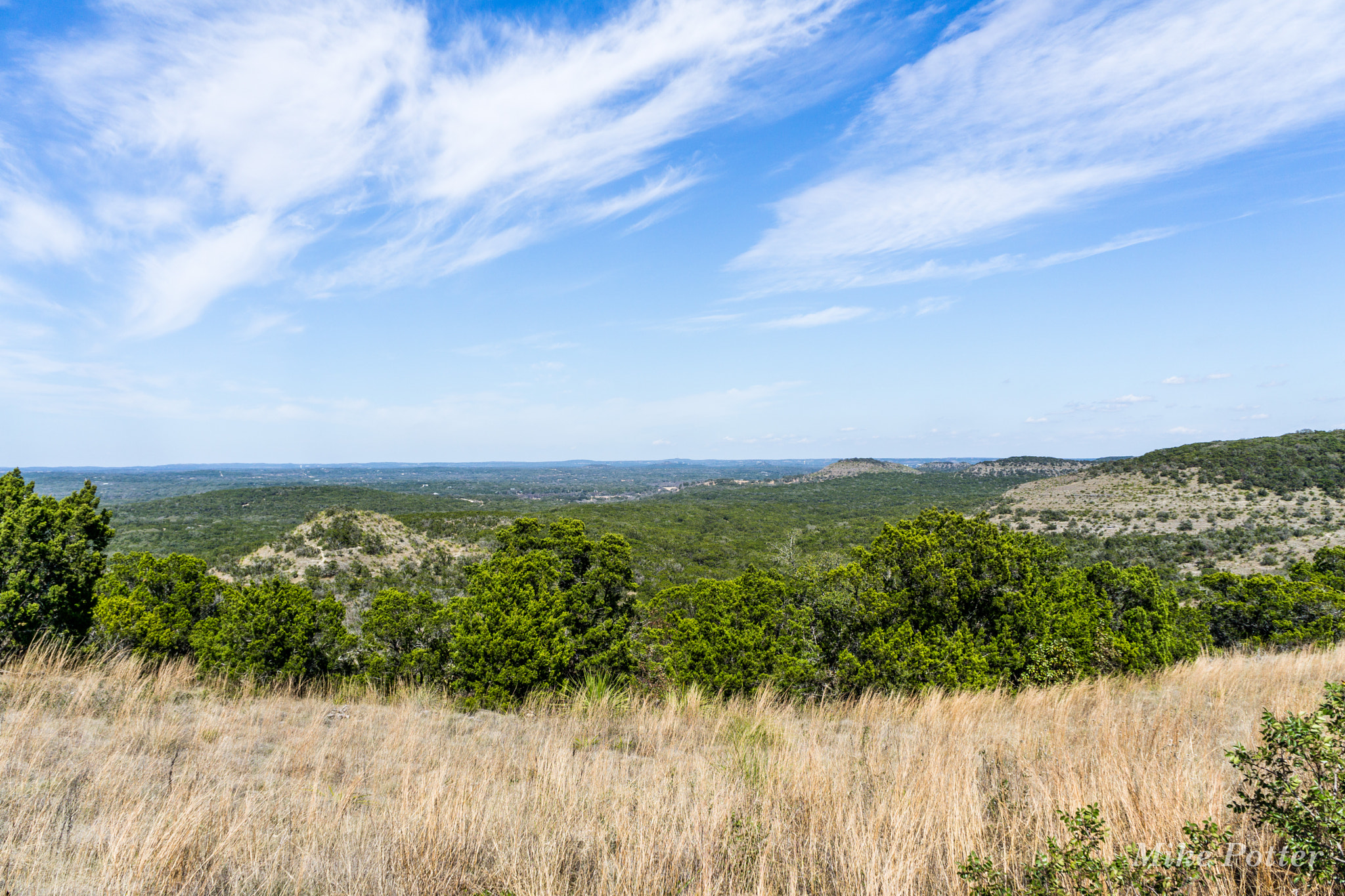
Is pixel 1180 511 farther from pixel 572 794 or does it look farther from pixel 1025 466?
pixel 1025 466

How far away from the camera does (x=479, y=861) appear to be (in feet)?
9.65

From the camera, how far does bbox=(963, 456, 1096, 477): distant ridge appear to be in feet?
366

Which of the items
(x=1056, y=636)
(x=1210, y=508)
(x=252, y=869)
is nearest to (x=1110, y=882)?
(x=252, y=869)

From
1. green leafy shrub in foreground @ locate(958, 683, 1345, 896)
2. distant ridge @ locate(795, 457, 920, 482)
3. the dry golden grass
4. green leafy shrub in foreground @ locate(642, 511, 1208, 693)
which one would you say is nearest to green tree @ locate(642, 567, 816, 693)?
green leafy shrub in foreground @ locate(642, 511, 1208, 693)

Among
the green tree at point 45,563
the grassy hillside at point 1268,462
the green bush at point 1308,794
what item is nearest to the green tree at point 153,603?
the green tree at point 45,563

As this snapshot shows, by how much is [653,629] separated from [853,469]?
516ft

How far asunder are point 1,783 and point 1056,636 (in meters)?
10.9

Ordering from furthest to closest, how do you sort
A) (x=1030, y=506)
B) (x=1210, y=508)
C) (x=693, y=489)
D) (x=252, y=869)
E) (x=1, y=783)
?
(x=693, y=489) → (x=1030, y=506) → (x=1210, y=508) → (x=1, y=783) → (x=252, y=869)

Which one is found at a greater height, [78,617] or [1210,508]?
[78,617]

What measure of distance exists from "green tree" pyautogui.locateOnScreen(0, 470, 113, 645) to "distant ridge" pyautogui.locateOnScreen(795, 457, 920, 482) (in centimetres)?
14332

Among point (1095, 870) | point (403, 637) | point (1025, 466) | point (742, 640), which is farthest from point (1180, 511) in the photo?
point (1025, 466)

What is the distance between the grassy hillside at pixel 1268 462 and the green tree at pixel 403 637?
2316 inches

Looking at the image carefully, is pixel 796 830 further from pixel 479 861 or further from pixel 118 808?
pixel 118 808

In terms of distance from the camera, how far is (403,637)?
32.8 feet
